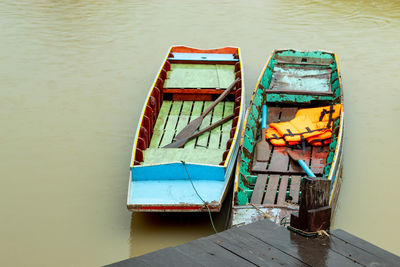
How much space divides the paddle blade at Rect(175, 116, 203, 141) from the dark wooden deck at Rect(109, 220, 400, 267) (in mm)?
4778

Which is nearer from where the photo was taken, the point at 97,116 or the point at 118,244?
the point at 118,244

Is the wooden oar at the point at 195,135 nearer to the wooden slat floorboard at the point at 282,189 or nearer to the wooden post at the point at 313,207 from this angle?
the wooden slat floorboard at the point at 282,189

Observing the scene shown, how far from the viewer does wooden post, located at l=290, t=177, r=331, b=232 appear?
10.5ft

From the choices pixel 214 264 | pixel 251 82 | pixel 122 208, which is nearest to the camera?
pixel 214 264

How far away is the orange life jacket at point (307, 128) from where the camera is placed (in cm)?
788

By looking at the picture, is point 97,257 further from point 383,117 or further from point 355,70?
point 355,70

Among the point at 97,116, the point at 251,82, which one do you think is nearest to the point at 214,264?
the point at 97,116

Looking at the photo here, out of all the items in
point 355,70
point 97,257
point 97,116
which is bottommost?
point 97,257

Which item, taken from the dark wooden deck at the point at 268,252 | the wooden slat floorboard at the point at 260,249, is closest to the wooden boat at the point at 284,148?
the dark wooden deck at the point at 268,252

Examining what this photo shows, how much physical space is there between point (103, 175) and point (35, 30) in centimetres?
828

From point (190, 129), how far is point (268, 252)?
526 centimetres

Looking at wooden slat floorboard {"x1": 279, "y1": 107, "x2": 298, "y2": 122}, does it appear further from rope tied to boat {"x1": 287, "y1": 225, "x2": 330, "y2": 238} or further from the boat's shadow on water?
rope tied to boat {"x1": 287, "y1": 225, "x2": 330, "y2": 238}

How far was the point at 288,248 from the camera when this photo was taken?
302 centimetres

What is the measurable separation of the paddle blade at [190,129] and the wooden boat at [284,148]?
879mm
